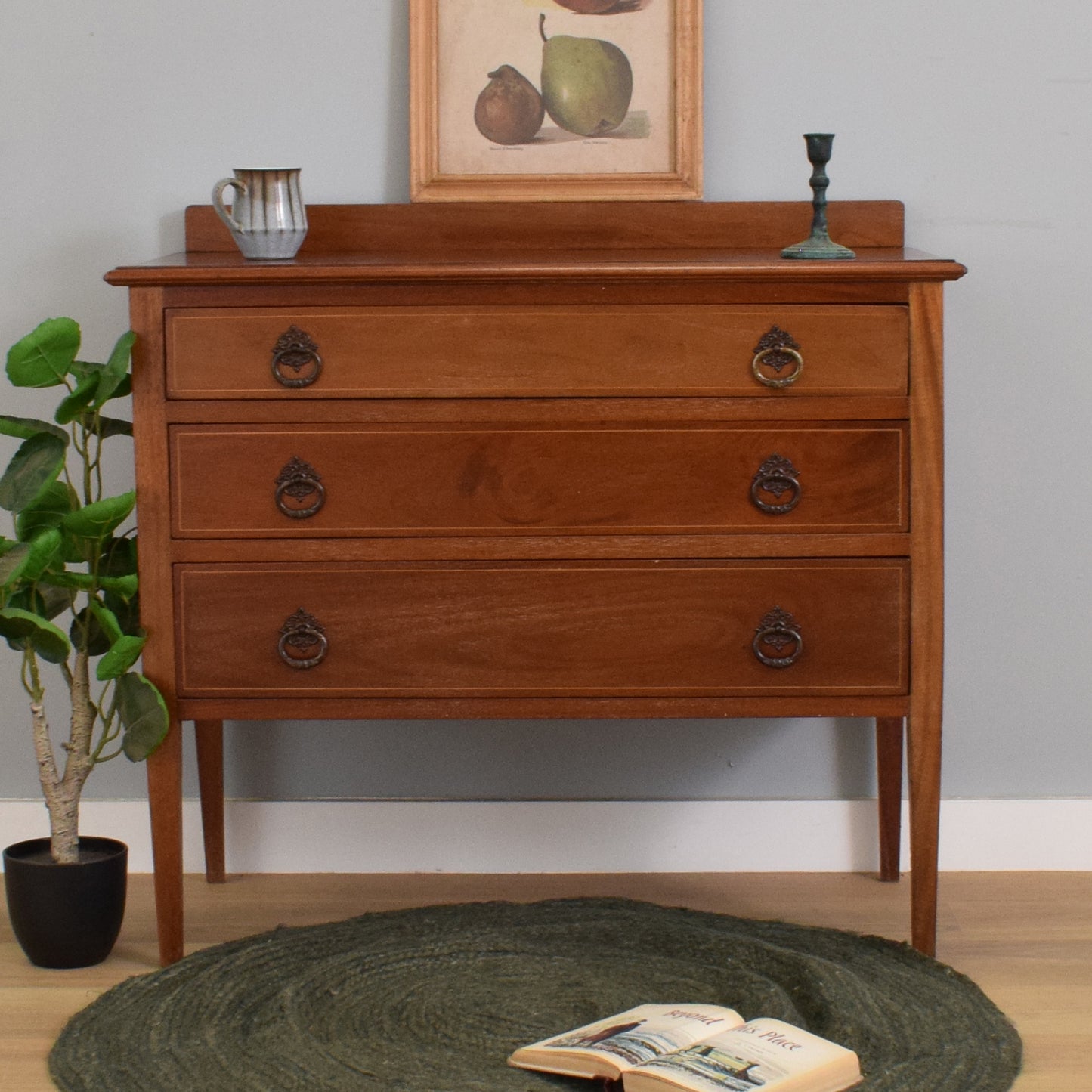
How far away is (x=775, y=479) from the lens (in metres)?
2.15

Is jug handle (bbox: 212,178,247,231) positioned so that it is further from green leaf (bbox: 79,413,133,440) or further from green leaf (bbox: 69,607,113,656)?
green leaf (bbox: 69,607,113,656)

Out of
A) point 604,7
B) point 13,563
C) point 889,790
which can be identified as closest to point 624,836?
point 889,790

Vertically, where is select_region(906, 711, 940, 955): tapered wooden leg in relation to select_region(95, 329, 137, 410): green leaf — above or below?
below

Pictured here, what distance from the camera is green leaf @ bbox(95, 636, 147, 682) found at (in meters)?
2.15

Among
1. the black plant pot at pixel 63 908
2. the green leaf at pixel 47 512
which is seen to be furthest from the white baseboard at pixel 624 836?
the green leaf at pixel 47 512

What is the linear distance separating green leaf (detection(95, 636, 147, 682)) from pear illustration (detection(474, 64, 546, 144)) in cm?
106

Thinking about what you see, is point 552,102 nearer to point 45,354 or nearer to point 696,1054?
point 45,354

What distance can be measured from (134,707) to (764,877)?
117cm

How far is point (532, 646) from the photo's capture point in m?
2.17

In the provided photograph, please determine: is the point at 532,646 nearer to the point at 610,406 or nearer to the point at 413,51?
the point at 610,406

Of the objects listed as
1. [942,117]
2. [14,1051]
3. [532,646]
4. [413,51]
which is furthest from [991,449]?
[14,1051]

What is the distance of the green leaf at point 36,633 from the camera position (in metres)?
2.15

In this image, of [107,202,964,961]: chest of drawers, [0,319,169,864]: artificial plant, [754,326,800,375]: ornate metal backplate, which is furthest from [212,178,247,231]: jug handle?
[754,326,800,375]: ornate metal backplate

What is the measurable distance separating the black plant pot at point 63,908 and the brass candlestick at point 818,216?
4.58 feet
